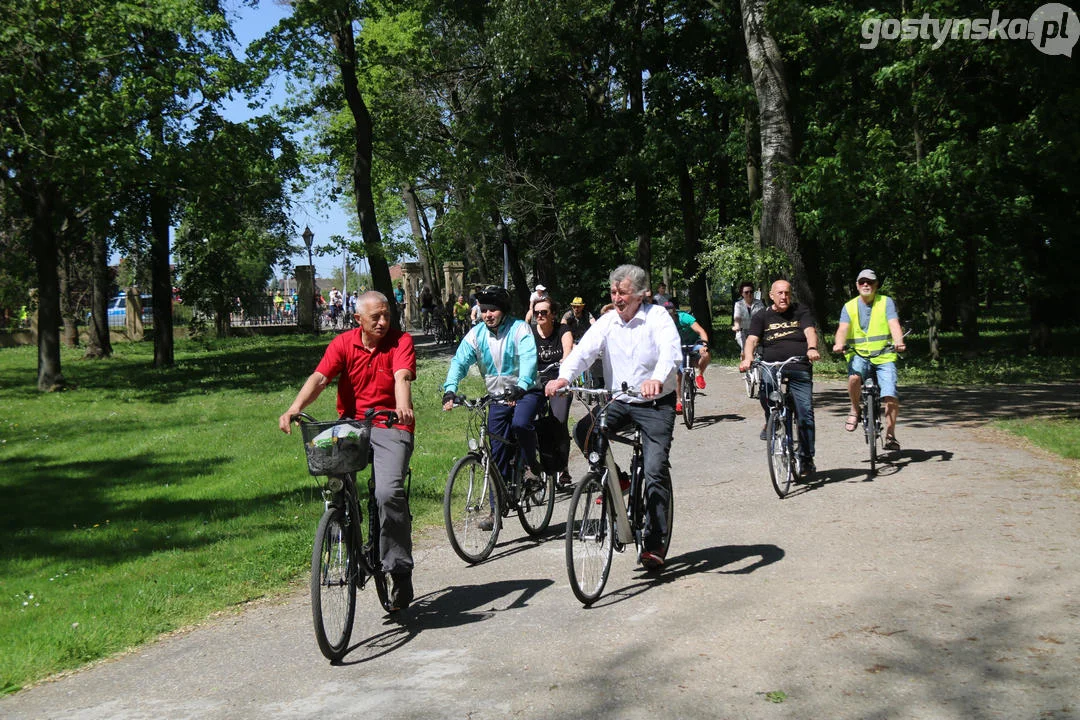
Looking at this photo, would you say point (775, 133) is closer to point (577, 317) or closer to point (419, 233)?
point (577, 317)

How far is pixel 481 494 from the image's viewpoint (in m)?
8.20

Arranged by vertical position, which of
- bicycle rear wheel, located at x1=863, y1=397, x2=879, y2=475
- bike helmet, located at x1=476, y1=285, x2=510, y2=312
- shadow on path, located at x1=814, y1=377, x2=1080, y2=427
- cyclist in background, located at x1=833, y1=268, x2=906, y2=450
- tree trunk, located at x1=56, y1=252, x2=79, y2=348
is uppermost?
tree trunk, located at x1=56, y1=252, x2=79, y2=348

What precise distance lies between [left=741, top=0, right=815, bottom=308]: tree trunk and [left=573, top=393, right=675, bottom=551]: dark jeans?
15746 millimetres

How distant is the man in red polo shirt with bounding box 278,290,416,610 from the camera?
6.36 m

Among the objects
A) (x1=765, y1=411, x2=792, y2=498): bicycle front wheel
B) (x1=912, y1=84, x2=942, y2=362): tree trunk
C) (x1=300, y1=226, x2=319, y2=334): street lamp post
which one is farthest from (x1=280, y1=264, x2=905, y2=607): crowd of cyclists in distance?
(x1=300, y1=226, x2=319, y2=334): street lamp post

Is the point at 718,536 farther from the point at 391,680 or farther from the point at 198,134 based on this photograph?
the point at 198,134

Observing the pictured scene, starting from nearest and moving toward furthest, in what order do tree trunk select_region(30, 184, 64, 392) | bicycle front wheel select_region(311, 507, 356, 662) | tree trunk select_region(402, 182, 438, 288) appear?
1. bicycle front wheel select_region(311, 507, 356, 662)
2. tree trunk select_region(30, 184, 64, 392)
3. tree trunk select_region(402, 182, 438, 288)

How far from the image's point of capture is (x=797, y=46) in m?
24.6

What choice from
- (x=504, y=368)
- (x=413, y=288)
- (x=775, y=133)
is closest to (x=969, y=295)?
(x=775, y=133)

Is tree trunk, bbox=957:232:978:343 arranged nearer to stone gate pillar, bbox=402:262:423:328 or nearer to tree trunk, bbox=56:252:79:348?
tree trunk, bbox=56:252:79:348

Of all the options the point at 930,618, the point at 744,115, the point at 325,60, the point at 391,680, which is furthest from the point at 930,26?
the point at 391,680

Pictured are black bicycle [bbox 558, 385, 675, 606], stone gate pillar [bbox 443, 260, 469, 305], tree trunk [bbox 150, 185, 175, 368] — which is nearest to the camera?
black bicycle [bbox 558, 385, 675, 606]

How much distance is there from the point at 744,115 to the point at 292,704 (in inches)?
963

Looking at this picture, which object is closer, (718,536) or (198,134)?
(718,536)
